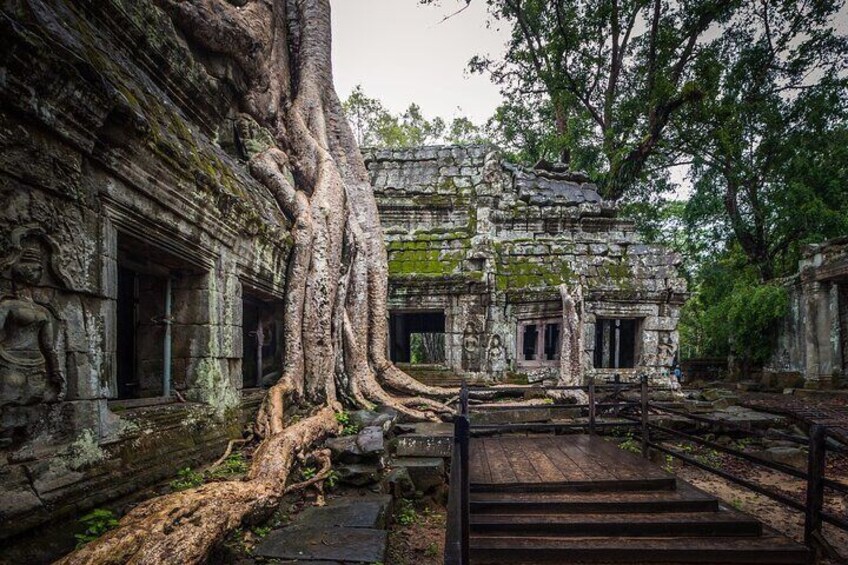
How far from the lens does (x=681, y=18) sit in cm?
1231

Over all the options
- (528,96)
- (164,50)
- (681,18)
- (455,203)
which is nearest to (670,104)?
(681,18)

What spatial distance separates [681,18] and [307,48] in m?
11.2

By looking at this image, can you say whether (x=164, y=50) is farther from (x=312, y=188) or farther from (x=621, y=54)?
(x=621, y=54)

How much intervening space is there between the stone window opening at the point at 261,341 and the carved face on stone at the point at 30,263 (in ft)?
11.4

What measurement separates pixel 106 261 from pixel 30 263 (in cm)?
52

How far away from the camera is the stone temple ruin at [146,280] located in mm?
2182

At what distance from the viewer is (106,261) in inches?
108

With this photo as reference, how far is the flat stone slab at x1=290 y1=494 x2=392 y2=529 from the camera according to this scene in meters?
3.08

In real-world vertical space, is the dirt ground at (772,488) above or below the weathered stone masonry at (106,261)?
below

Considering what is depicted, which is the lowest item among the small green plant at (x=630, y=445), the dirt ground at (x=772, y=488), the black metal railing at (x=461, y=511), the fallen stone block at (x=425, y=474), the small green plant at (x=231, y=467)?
the dirt ground at (x=772, y=488)

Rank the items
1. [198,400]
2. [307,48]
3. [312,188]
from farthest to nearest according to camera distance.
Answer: [307,48]
[312,188]
[198,400]

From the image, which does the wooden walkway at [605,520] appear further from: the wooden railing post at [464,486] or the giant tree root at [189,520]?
the giant tree root at [189,520]

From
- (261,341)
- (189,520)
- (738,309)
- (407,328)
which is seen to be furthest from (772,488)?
(738,309)

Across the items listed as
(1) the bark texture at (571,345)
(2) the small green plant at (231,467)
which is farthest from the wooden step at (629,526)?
(1) the bark texture at (571,345)
